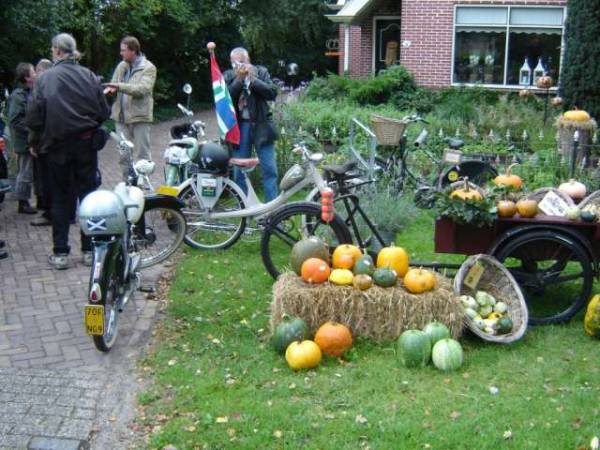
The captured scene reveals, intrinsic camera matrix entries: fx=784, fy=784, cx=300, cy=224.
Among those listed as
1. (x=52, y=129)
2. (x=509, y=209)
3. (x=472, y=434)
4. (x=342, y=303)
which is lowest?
(x=472, y=434)

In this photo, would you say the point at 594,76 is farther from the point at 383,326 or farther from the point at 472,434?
the point at 472,434

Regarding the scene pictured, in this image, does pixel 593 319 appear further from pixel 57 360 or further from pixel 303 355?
pixel 57 360

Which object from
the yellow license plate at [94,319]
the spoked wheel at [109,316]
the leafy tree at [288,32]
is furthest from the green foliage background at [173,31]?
the yellow license plate at [94,319]

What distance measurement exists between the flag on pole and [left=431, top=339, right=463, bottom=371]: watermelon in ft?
13.9

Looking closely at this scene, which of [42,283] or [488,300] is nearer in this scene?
[488,300]

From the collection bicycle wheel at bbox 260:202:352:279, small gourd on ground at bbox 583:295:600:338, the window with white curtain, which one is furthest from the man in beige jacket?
the window with white curtain

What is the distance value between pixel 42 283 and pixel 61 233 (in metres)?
0.51

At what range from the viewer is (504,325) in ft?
17.8

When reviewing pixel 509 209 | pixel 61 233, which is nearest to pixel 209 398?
pixel 509 209

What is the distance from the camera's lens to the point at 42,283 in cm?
682

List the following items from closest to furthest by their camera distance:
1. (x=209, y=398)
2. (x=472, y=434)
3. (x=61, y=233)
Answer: (x=472, y=434) → (x=209, y=398) → (x=61, y=233)

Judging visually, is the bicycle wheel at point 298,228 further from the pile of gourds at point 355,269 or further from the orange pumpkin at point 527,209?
the orange pumpkin at point 527,209

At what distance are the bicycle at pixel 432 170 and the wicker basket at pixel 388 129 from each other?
7.8 inches

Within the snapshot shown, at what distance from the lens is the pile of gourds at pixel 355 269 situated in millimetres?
5418
